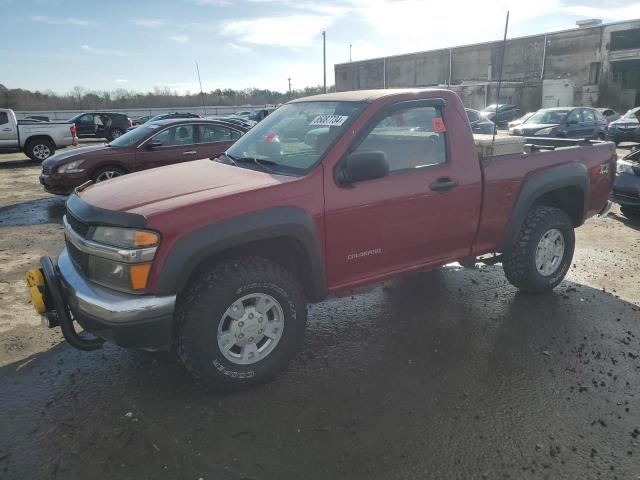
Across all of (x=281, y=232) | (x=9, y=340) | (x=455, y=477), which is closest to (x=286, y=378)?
(x=281, y=232)

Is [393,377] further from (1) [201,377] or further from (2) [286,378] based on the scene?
(1) [201,377]

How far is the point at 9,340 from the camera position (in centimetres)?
384

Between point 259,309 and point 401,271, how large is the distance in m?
1.21

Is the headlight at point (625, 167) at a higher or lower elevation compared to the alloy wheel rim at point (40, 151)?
higher

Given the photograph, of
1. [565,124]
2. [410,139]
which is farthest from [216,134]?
[565,124]

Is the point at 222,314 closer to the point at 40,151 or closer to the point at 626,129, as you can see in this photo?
the point at 40,151

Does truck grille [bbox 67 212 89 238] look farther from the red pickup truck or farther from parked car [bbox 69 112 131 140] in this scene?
parked car [bbox 69 112 131 140]

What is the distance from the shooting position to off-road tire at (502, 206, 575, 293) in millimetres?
4449

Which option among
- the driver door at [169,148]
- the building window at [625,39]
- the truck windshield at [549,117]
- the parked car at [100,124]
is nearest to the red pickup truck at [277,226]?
the driver door at [169,148]

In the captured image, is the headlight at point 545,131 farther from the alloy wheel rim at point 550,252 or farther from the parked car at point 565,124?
the alloy wheel rim at point 550,252

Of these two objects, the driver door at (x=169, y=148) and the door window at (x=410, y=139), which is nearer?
the door window at (x=410, y=139)

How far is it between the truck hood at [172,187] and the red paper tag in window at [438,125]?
53.7 inches

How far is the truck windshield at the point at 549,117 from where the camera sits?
1602 cm

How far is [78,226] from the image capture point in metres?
3.10
